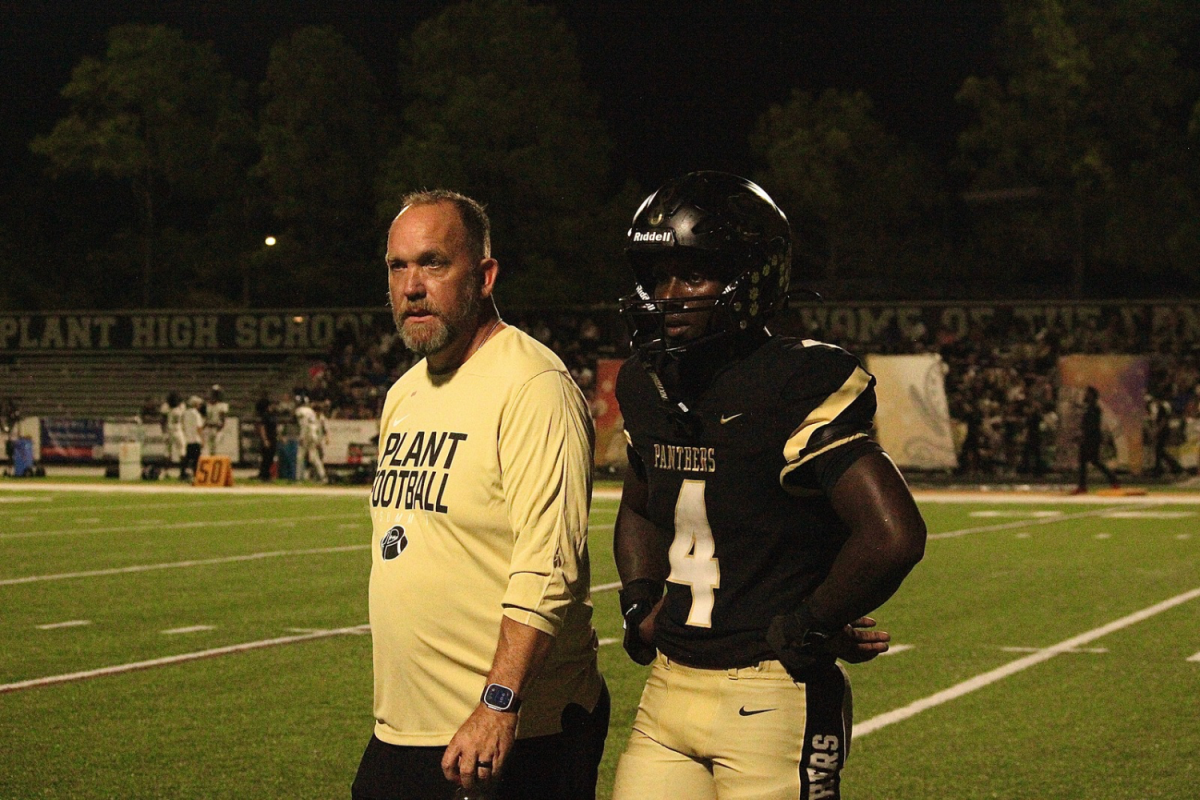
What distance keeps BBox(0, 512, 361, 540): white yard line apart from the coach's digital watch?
1462 cm

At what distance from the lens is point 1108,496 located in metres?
24.9

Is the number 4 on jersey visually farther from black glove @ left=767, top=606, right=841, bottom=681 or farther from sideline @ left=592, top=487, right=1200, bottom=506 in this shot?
sideline @ left=592, top=487, right=1200, bottom=506

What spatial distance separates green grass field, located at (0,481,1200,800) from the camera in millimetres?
6297

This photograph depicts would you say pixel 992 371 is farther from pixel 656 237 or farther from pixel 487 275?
pixel 656 237

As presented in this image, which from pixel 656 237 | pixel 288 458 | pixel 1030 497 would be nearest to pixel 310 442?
pixel 288 458

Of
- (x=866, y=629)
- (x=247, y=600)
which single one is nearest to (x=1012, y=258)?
(x=247, y=600)

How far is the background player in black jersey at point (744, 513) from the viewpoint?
10.1 feet

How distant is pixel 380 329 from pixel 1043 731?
32133 millimetres

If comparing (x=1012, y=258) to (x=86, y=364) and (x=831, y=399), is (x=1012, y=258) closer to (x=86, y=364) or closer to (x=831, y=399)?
(x=86, y=364)

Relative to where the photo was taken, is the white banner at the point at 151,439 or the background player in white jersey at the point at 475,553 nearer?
the background player in white jersey at the point at 475,553

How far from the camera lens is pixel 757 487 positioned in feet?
10.4

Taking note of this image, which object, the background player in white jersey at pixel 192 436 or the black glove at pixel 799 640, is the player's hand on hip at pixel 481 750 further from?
the background player in white jersey at pixel 192 436

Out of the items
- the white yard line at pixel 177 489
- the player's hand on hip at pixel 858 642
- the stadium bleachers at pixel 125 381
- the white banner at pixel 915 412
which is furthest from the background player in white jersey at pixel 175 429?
the player's hand on hip at pixel 858 642

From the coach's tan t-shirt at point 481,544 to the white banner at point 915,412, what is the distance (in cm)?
2477
